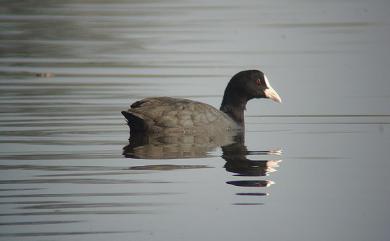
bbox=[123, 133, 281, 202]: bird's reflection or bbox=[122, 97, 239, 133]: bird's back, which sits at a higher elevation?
bbox=[122, 97, 239, 133]: bird's back

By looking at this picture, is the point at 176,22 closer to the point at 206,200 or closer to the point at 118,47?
the point at 118,47

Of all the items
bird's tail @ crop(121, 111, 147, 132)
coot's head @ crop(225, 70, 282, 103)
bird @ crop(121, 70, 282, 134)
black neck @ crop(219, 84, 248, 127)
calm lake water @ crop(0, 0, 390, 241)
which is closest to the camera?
calm lake water @ crop(0, 0, 390, 241)

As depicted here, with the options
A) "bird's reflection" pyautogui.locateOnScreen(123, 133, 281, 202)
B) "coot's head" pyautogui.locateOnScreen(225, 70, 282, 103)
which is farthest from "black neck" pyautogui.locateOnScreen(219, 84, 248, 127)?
"bird's reflection" pyautogui.locateOnScreen(123, 133, 281, 202)

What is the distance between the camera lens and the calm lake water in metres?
8.41

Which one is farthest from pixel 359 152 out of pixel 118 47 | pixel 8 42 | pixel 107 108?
pixel 8 42

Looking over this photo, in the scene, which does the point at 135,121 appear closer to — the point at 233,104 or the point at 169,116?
the point at 169,116

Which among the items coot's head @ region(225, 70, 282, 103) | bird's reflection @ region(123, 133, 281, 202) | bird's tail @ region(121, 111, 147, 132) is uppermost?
coot's head @ region(225, 70, 282, 103)

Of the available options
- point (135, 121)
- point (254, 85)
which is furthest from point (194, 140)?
point (254, 85)

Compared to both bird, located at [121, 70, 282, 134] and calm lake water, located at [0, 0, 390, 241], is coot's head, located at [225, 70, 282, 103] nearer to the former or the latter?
calm lake water, located at [0, 0, 390, 241]

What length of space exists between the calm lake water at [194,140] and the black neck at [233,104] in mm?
263

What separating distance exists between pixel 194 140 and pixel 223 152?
0.91 m

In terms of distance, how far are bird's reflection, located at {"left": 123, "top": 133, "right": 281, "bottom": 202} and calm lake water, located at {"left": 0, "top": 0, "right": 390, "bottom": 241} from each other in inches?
1.2

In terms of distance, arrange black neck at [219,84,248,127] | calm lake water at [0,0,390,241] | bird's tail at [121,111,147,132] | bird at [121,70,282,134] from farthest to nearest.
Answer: black neck at [219,84,248,127] < bird at [121,70,282,134] < bird's tail at [121,111,147,132] < calm lake water at [0,0,390,241]

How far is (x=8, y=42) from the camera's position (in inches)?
878
